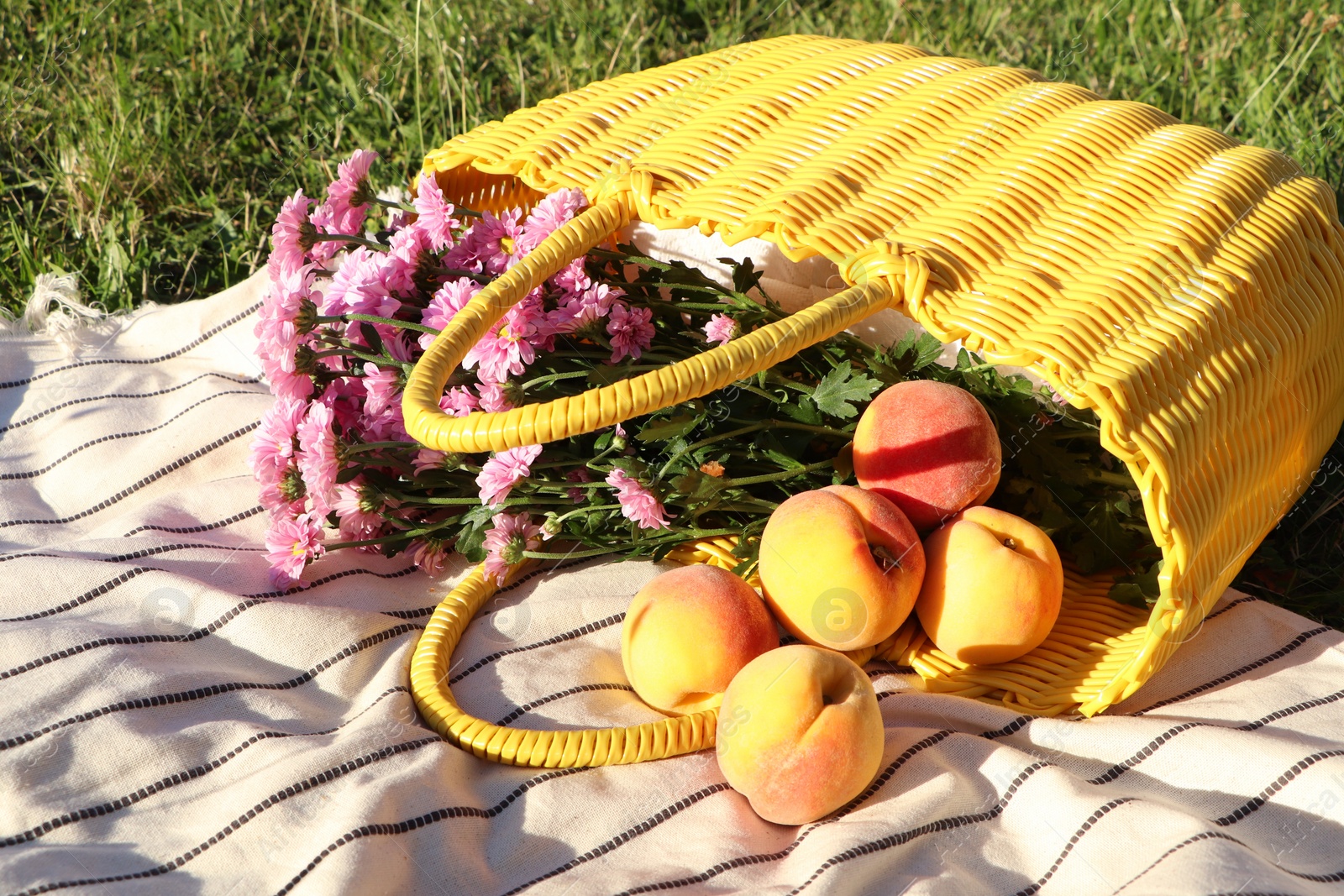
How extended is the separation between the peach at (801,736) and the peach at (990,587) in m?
0.19

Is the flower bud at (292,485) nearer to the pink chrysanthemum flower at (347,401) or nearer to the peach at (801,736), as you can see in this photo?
the pink chrysanthemum flower at (347,401)

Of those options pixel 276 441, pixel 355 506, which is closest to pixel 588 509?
pixel 355 506

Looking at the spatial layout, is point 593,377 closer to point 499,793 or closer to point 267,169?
point 499,793

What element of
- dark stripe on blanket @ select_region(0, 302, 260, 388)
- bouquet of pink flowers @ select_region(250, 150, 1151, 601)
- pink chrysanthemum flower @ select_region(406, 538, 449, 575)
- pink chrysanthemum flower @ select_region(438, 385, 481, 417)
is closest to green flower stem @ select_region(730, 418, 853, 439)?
bouquet of pink flowers @ select_region(250, 150, 1151, 601)

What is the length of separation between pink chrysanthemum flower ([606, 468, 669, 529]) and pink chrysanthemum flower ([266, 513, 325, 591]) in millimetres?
352

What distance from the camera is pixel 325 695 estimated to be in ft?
3.98

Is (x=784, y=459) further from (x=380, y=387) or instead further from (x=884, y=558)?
(x=380, y=387)

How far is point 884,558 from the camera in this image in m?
1.19

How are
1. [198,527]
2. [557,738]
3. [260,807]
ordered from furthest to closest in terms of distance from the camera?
[198,527] → [557,738] → [260,807]

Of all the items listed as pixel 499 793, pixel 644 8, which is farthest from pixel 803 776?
pixel 644 8

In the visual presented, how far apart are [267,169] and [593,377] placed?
141 centimetres

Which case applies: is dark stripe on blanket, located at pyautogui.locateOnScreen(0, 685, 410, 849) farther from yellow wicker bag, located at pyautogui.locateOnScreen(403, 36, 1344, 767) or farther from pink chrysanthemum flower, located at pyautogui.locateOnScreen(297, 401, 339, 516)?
pink chrysanthemum flower, located at pyautogui.locateOnScreen(297, 401, 339, 516)

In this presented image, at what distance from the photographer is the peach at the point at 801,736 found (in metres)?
1.03

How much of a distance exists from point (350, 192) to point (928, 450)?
76 cm
